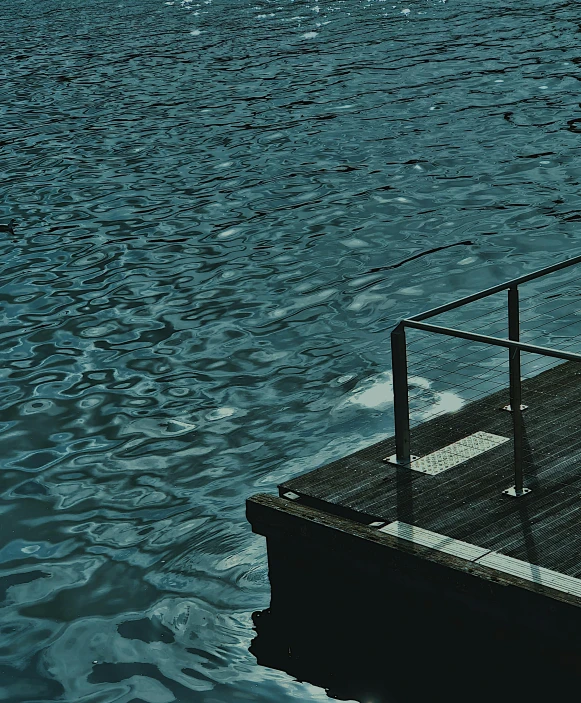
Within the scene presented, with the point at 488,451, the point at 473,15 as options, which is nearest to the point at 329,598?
the point at 488,451

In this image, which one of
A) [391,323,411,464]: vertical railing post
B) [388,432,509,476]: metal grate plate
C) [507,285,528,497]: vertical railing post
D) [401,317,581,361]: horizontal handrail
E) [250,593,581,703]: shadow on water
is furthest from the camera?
[388,432,509,476]: metal grate plate

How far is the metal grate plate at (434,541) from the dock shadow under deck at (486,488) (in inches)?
2.8

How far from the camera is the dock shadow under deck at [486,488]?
818cm

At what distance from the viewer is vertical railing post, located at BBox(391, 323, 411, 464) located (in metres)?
8.84

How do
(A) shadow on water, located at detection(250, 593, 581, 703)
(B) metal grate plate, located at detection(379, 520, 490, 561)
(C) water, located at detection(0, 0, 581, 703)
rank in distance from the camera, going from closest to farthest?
(A) shadow on water, located at detection(250, 593, 581, 703) < (B) metal grate plate, located at detection(379, 520, 490, 561) < (C) water, located at detection(0, 0, 581, 703)

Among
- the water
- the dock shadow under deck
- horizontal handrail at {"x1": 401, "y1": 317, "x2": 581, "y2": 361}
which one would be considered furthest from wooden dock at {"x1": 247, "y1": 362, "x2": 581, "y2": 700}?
horizontal handrail at {"x1": 401, "y1": 317, "x2": 581, "y2": 361}

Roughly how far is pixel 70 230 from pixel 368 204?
5.33 meters

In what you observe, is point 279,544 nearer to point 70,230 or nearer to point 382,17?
point 70,230

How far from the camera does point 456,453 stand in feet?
31.6

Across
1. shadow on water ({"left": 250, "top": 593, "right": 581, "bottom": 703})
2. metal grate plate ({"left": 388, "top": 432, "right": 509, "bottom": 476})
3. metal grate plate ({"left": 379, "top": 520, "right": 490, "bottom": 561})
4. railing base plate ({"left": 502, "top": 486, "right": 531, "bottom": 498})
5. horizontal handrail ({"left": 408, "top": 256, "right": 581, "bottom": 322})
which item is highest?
horizontal handrail ({"left": 408, "top": 256, "right": 581, "bottom": 322})

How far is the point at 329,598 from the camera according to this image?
8680 mm

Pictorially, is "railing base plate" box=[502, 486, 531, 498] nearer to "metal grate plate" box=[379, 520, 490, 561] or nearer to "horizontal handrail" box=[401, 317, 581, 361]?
"metal grate plate" box=[379, 520, 490, 561]

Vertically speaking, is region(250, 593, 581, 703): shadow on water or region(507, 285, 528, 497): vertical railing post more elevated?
region(507, 285, 528, 497): vertical railing post

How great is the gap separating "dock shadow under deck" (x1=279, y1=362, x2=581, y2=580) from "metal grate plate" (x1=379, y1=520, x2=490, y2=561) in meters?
0.07
